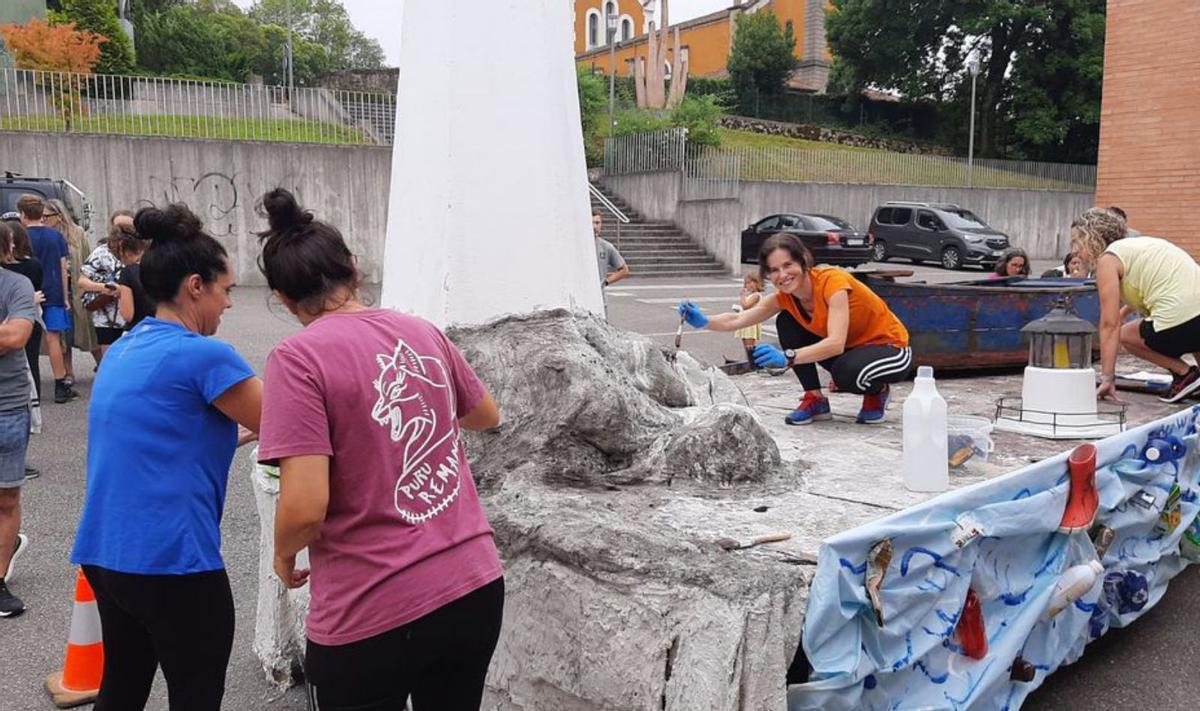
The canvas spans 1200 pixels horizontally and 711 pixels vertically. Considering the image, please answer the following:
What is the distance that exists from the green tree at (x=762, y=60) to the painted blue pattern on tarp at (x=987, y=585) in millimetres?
45217

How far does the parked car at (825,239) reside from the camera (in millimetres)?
22938

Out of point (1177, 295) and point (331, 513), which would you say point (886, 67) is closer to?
point (1177, 295)

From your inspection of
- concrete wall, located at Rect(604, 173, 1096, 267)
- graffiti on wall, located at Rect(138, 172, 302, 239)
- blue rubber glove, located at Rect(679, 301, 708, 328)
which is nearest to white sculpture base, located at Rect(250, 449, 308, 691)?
blue rubber glove, located at Rect(679, 301, 708, 328)

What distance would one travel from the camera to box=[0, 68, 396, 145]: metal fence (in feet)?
54.7

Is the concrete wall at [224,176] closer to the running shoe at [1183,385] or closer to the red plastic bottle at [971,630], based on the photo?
the running shoe at [1183,385]

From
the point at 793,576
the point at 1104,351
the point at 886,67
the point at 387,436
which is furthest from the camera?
the point at 886,67

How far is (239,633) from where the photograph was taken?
4340 mm

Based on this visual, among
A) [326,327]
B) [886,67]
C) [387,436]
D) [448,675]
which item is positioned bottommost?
[448,675]

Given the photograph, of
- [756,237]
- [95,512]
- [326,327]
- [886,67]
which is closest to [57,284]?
[95,512]

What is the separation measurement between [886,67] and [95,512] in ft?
146

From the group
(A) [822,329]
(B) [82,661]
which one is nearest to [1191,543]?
(A) [822,329]

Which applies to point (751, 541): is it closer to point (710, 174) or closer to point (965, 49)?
point (710, 174)

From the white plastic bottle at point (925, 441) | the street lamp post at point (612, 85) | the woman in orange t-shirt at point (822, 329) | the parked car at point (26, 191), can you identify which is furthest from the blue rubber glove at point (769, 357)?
the street lamp post at point (612, 85)

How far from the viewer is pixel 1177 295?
6.12 metres
